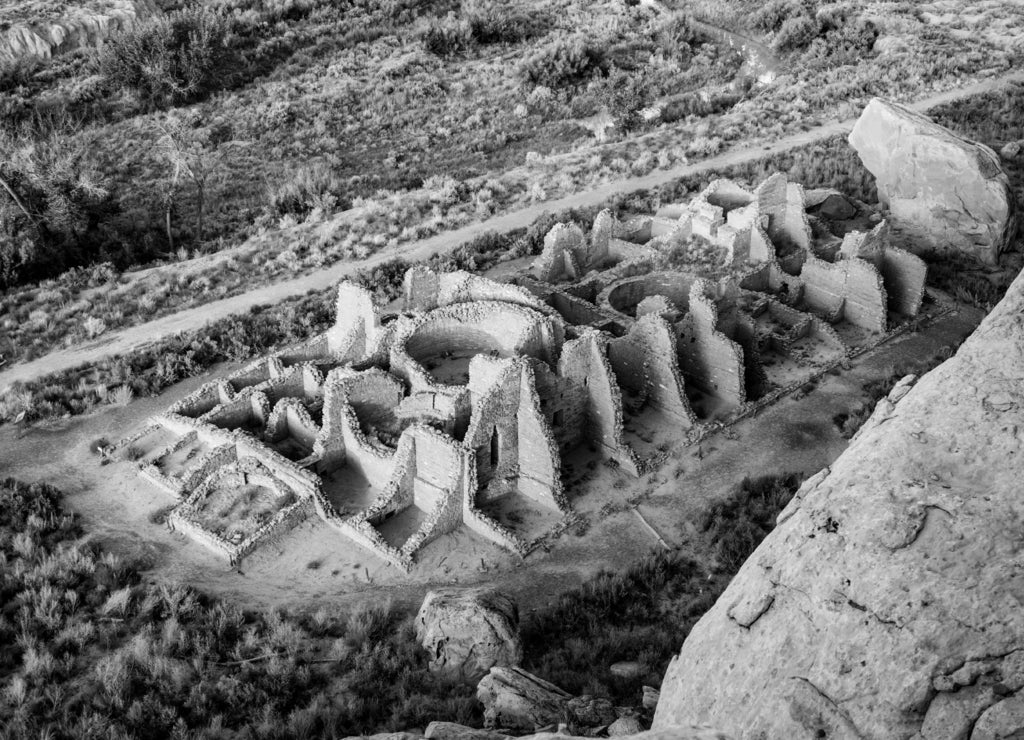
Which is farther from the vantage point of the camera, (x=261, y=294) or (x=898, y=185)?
(x=898, y=185)

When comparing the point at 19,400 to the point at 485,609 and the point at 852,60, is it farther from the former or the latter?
the point at 852,60

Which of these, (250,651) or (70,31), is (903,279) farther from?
(70,31)

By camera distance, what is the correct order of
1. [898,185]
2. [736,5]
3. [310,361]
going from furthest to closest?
1. [736,5]
2. [898,185]
3. [310,361]

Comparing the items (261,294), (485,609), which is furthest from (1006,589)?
(261,294)

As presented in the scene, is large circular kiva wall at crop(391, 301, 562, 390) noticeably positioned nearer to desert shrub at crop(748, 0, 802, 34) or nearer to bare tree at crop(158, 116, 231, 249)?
bare tree at crop(158, 116, 231, 249)

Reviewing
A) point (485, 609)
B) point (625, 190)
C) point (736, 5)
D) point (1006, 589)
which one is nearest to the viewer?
point (1006, 589)

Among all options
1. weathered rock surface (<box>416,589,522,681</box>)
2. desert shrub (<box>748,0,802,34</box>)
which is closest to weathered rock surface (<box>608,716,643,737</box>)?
weathered rock surface (<box>416,589,522,681</box>)

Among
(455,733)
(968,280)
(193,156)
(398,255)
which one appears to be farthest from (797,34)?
(455,733)

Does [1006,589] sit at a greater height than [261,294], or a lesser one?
greater
